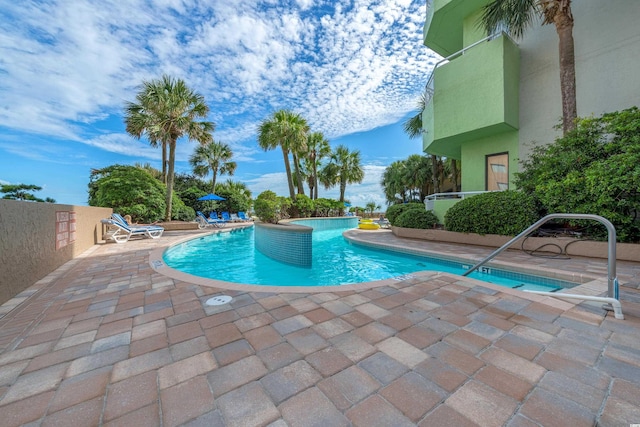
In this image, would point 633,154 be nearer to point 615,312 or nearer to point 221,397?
point 615,312

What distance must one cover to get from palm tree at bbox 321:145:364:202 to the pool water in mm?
17265

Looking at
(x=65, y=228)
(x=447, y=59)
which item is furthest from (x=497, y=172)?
(x=65, y=228)

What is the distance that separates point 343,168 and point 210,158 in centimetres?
1381

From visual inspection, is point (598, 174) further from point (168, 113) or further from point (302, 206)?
point (168, 113)

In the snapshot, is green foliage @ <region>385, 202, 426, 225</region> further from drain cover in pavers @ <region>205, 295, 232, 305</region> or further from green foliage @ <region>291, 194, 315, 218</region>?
drain cover in pavers @ <region>205, 295, 232, 305</region>

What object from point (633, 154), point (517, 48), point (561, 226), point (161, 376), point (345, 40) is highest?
point (345, 40)

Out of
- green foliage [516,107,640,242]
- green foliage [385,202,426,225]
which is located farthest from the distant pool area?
green foliage [385,202,426,225]

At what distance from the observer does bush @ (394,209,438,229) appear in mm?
9438

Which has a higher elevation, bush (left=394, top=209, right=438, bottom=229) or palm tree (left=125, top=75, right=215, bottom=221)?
palm tree (left=125, top=75, right=215, bottom=221)

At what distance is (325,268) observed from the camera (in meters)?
6.68

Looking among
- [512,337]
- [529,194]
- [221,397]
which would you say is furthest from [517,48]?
[221,397]

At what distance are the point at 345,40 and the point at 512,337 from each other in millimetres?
10713

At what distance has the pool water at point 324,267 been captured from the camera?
203 inches

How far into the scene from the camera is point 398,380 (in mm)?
1628
